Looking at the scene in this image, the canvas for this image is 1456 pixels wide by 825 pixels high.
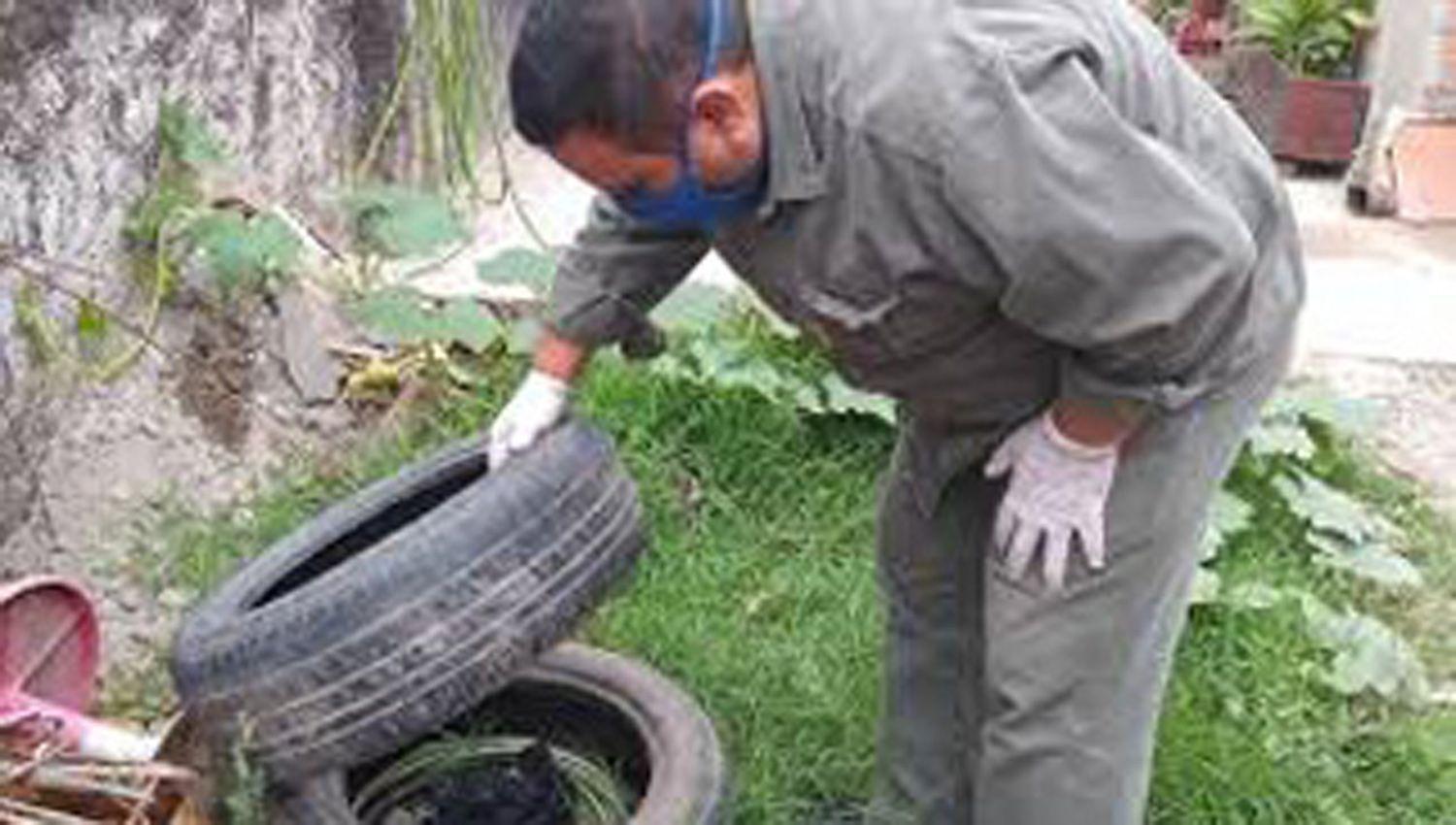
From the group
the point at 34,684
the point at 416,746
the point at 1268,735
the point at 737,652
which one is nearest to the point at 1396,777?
the point at 1268,735

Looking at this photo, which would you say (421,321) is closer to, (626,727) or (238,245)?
(238,245)

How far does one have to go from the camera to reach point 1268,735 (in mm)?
3734

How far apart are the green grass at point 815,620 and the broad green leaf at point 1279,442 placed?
17 cm

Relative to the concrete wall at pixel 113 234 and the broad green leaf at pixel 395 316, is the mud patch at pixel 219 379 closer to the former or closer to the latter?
the concrete wall at pixel 113 234

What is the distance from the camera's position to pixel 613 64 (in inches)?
87.8

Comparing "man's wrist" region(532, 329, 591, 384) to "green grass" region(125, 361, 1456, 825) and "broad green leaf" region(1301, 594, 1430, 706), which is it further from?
"broad green leaf" region(1301, 594, 1430, 706)

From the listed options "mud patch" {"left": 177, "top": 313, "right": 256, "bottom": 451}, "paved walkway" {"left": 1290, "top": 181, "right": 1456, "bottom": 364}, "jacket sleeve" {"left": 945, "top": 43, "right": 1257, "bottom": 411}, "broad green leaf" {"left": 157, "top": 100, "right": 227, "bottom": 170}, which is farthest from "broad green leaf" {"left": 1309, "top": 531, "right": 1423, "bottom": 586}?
"broad green leaf" {"left": 157, "top": 100, "right": 227, "bottom": 170}

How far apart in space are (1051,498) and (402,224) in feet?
8.34

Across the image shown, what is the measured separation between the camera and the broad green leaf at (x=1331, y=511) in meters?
4.38

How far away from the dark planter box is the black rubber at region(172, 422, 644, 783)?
190 inches

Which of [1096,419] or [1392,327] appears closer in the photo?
[1096,419]

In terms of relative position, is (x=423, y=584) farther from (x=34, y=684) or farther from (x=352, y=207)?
(x=352, y=207)

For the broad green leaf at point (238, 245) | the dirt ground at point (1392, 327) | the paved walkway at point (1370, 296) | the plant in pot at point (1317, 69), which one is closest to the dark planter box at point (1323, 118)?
the plant in pot at point (1317, 69)

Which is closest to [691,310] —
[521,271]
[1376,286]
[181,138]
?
[521,271]
